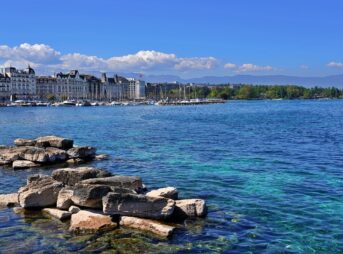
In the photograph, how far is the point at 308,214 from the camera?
21.6m

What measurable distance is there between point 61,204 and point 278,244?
32.0 ft

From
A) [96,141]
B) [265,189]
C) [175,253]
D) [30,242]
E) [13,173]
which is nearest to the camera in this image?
[175,253]

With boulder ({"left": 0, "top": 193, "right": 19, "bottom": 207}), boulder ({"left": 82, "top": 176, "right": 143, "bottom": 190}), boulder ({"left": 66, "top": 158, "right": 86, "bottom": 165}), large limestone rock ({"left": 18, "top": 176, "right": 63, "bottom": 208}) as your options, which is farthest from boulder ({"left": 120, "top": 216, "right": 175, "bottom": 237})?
boulder ({"left": 66, "top": 158, "right": 86, "bottom": 165})

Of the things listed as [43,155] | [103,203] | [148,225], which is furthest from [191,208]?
[43,155]

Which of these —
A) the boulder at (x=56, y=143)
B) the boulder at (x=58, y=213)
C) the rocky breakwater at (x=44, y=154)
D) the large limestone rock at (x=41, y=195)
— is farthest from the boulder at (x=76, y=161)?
the boulder at (x=58, y=213)

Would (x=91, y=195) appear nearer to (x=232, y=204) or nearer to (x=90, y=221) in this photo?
(x=90, y=221)

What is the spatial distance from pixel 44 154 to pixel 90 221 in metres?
18.2

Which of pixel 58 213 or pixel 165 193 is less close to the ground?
pixel 165 193

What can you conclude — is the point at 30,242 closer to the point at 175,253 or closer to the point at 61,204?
the point at 61,204

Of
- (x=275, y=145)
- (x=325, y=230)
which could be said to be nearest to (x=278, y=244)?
(x=325, y=230)

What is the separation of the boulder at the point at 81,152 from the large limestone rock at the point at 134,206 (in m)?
19.5

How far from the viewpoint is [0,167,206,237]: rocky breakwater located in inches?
761

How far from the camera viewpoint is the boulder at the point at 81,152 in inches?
1516

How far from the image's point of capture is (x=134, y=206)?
1956 centimetres
